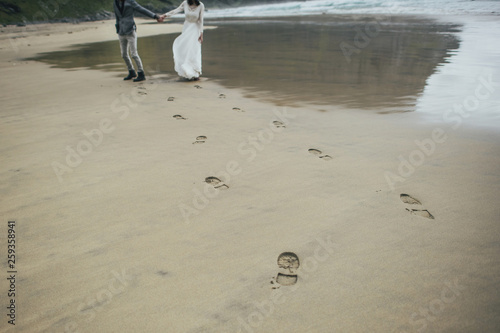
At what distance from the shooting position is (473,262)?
1521 mm

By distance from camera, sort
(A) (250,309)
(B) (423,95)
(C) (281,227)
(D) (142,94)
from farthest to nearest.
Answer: (D) (142,94), (B) (423,95), (C) (281,227), (A) (250,309)

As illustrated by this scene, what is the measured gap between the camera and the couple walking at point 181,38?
5.29 m

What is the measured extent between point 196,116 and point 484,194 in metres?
3.03

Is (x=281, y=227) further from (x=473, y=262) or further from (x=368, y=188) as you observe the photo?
(x=473, y=262)

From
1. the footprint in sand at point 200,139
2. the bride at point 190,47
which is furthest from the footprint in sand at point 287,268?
the bride at point 190,47

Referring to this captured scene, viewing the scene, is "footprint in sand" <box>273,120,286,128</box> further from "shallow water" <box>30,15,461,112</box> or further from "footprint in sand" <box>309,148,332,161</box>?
"shallow water" <box>30,15,461,112</box>

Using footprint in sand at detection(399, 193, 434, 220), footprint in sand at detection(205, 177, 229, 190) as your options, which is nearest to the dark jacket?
footprint in sand at detection(205, 177, 229, 190)

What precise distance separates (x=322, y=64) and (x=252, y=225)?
5.56 m

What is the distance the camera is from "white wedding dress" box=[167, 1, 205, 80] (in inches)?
217

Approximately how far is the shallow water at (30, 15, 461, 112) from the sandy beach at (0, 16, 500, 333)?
43.9 inches

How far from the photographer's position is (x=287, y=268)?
154 cm

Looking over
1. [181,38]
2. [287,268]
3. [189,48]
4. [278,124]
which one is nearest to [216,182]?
[287,268]

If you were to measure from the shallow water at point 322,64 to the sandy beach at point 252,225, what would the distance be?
43.9 inches

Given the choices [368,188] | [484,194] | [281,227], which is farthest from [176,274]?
[484,194]
